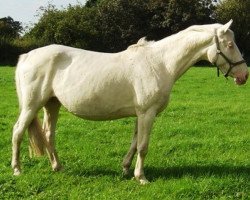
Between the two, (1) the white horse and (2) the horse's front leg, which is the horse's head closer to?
(1) the white horse

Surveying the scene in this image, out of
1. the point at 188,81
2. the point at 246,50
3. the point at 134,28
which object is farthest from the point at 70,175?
the point at 246,50

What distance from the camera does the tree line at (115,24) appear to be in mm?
45250

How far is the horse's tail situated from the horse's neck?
242 cm

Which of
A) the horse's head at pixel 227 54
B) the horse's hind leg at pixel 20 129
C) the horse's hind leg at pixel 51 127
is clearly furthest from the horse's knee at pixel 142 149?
the horse's hind leg at pixel 20 129

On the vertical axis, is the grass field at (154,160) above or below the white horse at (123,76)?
below

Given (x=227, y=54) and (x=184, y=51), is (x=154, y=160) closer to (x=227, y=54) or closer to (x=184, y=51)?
(x=184, y=51)

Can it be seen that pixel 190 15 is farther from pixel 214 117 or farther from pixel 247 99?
pixel 214 117

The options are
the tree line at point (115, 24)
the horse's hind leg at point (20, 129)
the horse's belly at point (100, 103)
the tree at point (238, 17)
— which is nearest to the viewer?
the horse's belly at point (100, 103)

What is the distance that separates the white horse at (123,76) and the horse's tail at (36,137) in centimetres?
2

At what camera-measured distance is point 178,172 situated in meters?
7.76

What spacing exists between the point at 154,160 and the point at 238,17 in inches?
1887

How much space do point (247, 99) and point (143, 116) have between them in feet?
36.9

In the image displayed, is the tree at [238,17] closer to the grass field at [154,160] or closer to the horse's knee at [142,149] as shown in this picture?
the grass field at [154,160]

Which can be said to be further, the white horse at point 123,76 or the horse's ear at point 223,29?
the white horse at point 123,76
